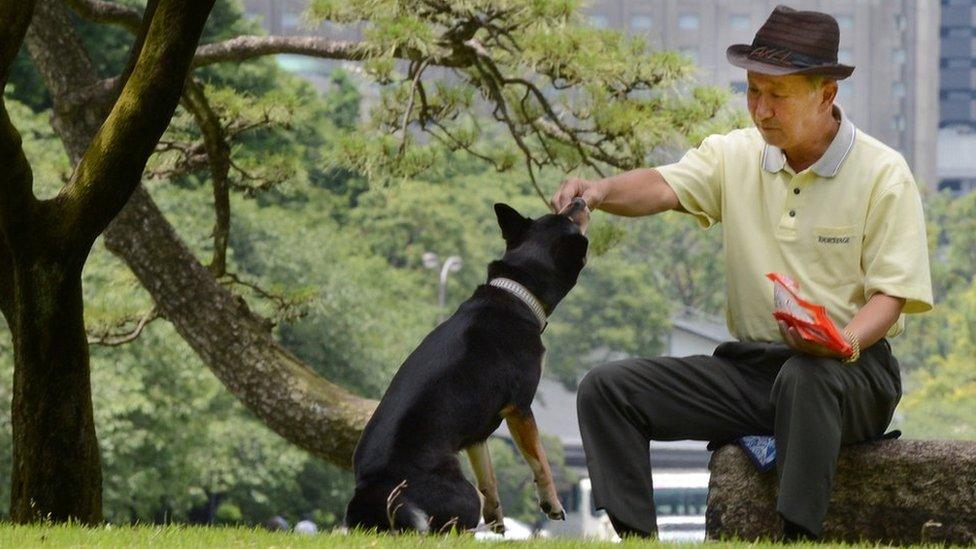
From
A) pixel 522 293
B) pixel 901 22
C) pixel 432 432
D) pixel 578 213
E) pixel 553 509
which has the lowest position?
pixel 553 509

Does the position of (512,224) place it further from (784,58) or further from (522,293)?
(784,58)

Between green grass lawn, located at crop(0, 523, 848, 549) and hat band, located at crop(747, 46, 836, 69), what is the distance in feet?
4.63

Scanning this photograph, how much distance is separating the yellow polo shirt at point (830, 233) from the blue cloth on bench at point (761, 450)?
1.01 feet

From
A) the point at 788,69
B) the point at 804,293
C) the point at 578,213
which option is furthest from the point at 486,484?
the point at 788,69

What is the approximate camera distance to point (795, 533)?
4.96 m

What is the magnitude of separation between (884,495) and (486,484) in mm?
1280

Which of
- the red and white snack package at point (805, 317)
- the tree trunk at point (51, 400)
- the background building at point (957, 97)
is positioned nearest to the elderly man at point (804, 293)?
the red and white snack package at point (805, 317)

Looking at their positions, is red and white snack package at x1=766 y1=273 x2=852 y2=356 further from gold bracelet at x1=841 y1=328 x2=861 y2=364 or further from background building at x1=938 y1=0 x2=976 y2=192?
background building at x1=938 y1=0 x2=976 y2=192

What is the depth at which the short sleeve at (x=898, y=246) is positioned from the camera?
197 inches

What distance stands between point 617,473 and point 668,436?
0.30 metres

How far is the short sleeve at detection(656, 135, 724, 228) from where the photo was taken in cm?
547

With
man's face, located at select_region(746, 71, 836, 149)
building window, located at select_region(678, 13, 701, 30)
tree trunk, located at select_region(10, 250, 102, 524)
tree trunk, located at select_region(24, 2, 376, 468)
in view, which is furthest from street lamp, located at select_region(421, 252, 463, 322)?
building window, located at select_region(678, 13, 701, 30)

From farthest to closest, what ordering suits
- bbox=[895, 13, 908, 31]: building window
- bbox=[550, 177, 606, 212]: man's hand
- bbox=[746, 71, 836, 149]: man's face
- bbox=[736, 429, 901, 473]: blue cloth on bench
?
1. bbox=[895, 13, 908, 31]: building window
2. bbox=[550, 177, 606, 212]: man's hand
3. bbox=[736, 429, 901, 473]: blue cloth on bench
4. bbox=[746, 71, 836, 149]: man's face

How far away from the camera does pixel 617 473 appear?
5105mm
